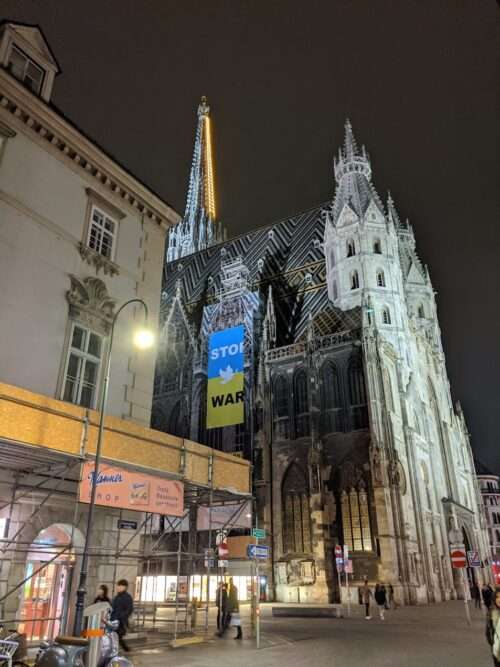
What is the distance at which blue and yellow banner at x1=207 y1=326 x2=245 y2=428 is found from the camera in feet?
118

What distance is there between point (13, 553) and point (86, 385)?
4.78 metres

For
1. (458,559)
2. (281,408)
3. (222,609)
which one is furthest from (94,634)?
(281,408)

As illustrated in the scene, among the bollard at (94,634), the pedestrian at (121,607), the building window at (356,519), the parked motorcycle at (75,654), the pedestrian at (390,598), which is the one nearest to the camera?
the bollard at (94,634)

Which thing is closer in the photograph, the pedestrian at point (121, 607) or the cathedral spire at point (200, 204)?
the pedestrian at point (121, 607)

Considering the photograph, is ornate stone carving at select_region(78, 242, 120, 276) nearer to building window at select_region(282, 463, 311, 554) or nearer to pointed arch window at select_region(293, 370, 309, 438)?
pointed arch window at select_region(293, 370, 309, 438)

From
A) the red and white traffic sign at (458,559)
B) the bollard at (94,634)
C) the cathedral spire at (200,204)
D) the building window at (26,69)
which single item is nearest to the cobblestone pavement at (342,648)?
the red and white traffic sign at (458,559)

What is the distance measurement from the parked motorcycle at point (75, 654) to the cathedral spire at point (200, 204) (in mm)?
68709

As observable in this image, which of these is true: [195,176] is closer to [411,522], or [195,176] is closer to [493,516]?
[411,522]

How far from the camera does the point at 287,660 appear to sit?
1173 centimetres

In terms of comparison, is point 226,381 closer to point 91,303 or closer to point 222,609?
point 222,609

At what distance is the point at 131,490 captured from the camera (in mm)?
12688

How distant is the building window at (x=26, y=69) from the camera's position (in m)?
16.2

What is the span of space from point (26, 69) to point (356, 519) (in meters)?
32.6

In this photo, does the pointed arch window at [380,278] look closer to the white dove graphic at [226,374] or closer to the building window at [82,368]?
the white dove graphic at [226,374]
